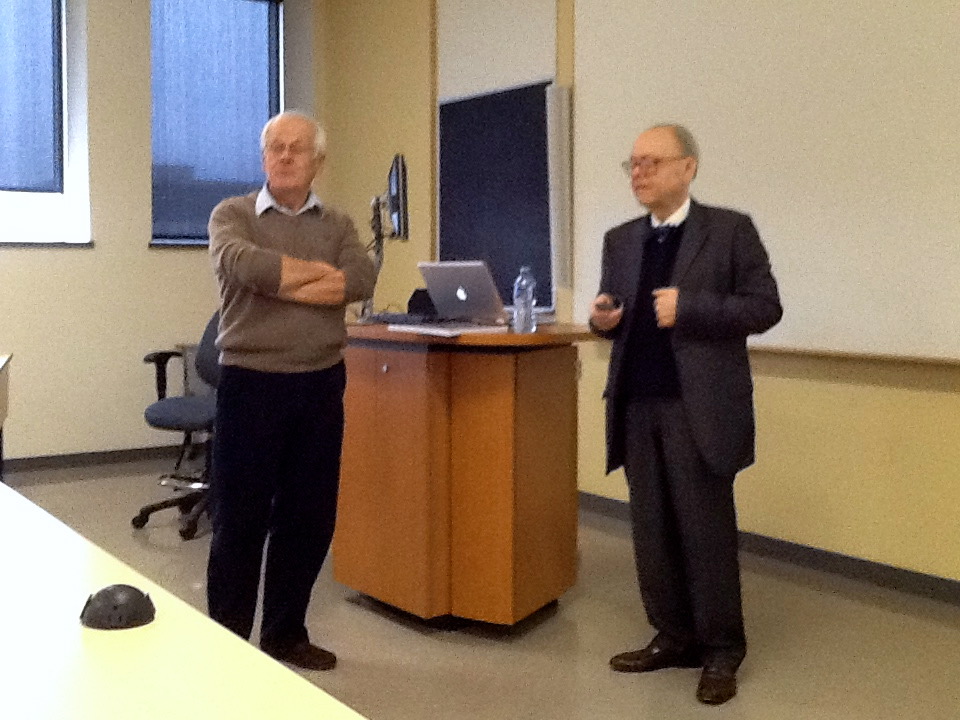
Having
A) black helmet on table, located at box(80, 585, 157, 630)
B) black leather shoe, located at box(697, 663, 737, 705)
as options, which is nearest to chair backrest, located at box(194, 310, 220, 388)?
black leather shoe, located at box(697, 663, 737, 705)

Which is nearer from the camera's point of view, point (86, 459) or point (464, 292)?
point (464, 292)

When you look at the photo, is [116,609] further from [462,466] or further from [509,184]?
[509,184]

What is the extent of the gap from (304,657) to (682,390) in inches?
49.6

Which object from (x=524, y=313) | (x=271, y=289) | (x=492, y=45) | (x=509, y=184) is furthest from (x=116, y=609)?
(x=492, y=45)

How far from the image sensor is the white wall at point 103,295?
5188mm

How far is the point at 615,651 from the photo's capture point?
2801 millimetres

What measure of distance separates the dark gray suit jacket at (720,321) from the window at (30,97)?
427 cm

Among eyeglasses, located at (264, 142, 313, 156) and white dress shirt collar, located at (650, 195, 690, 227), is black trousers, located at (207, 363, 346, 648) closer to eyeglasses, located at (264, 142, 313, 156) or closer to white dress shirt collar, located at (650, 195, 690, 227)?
eyeglasses, located at (264, 142, 313, 156)

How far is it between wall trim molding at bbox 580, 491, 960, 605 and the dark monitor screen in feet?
4.87

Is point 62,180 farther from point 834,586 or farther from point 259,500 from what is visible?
point 834,586

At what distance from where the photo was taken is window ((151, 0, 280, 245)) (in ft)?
18.7

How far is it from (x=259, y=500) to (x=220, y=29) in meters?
4.38

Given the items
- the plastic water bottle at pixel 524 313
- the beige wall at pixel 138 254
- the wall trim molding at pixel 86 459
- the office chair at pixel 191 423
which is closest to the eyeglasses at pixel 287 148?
the plastic water bottle at pixel 524 313

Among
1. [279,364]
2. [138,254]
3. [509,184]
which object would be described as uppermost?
[509,184]
